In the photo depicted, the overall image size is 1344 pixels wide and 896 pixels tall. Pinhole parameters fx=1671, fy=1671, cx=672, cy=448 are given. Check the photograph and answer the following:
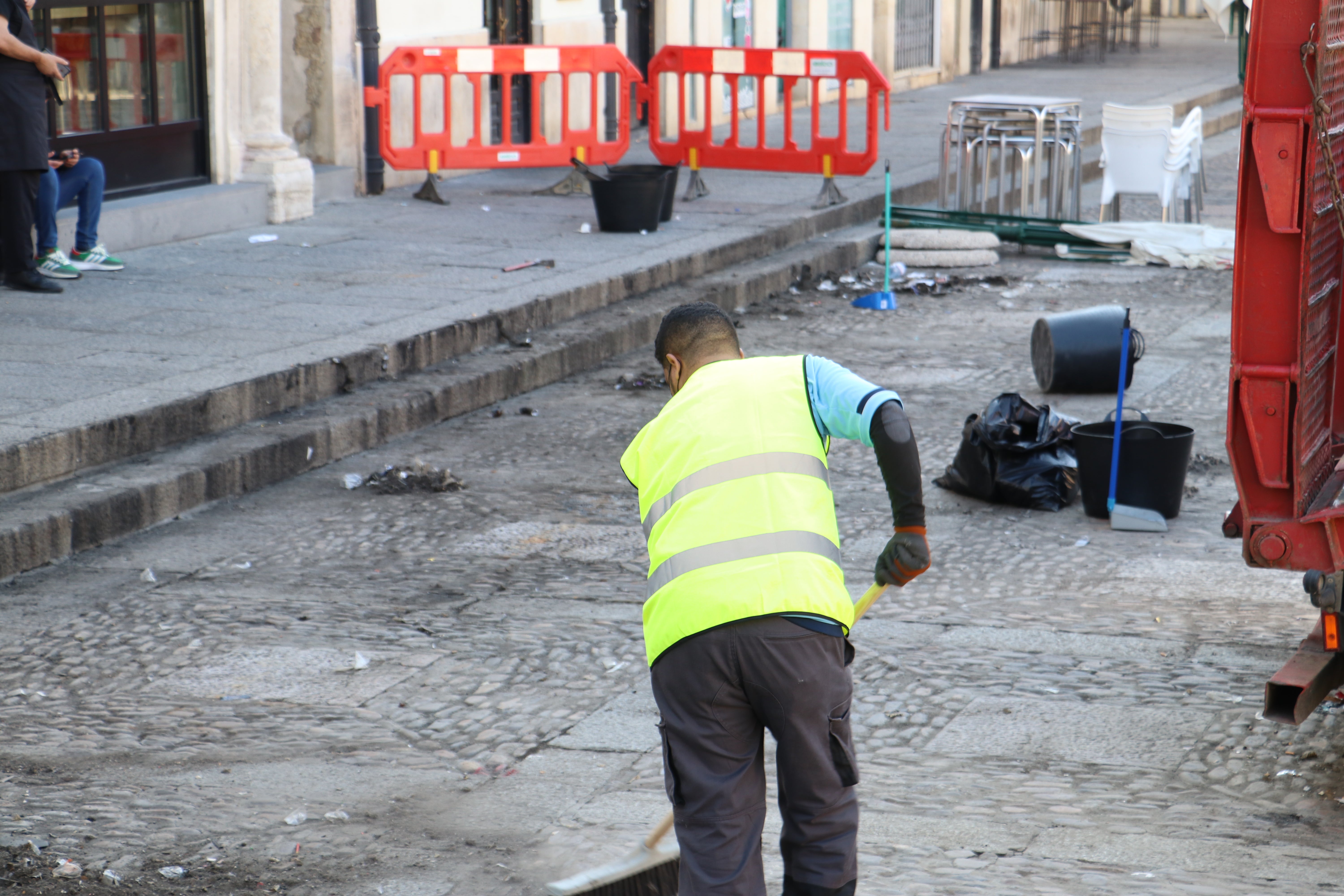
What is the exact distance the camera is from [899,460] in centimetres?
296

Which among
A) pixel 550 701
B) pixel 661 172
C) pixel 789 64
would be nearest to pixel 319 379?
pixel 550 701

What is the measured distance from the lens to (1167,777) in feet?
13.0

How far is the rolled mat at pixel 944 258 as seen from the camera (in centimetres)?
1212

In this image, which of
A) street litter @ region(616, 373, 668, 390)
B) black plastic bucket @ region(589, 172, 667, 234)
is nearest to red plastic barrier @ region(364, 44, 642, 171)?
black plastic bucket @ region(589, 172, 667, 234)

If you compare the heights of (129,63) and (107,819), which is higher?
(129,63)

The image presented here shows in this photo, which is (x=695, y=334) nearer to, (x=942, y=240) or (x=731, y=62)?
(x=942, y=240)

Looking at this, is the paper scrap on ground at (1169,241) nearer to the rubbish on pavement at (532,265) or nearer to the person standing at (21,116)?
the rubbish on pavement at (532,265)

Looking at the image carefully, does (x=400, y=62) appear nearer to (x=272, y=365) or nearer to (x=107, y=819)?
(x=272, y=365)

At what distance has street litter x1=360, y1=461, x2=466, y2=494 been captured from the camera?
21.7ft

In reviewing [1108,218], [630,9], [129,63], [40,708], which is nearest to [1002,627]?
[40,708]

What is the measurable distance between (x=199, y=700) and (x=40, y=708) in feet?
1.33

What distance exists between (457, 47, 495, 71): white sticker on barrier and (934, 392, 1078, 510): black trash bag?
685cm

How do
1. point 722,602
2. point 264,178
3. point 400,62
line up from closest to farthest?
point 722,602 → point 264,178 → point 400,62

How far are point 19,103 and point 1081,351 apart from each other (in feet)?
17.4
